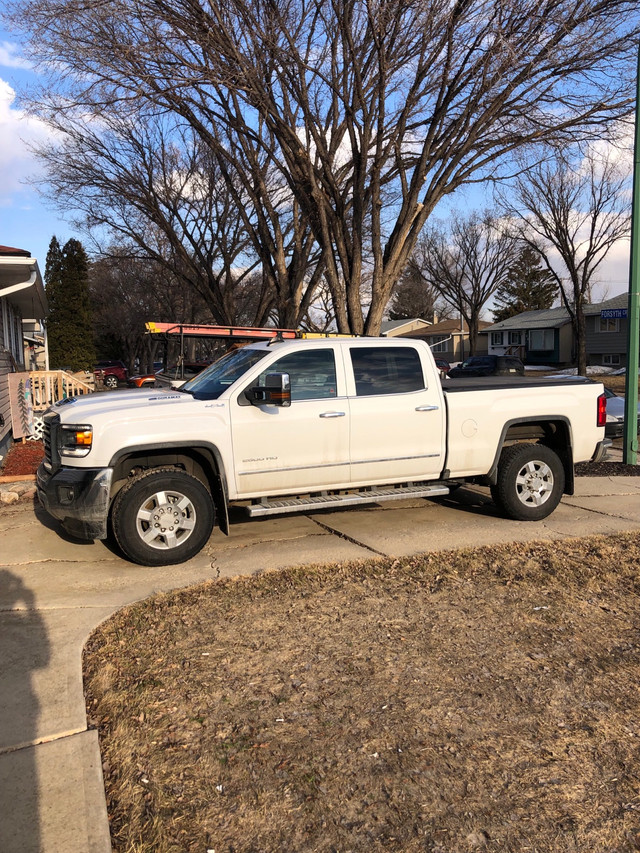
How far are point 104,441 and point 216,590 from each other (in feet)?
4.79

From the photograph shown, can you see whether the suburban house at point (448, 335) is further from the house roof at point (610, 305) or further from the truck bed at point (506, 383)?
the truck bed at point (506, 383)

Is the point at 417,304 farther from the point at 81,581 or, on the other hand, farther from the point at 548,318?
the point at 81,581

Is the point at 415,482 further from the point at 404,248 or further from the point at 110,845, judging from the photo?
the point at 404,248

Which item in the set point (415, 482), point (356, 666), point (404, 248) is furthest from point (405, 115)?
point (356, 666)

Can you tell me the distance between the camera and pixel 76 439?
550 cm

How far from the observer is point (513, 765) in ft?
9.84

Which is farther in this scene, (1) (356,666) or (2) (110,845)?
(1) (356,666)

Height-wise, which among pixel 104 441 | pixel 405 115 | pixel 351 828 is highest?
pixel 405 115

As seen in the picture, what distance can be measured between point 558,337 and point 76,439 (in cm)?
4860

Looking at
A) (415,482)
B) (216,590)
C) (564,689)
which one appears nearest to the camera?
(564,689)

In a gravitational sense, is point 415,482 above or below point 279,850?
above

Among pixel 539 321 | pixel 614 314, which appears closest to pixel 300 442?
pixel 614 314

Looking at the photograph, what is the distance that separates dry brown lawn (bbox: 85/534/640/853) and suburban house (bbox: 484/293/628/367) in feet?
125

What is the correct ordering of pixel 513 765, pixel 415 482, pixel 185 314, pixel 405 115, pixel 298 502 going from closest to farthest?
1. pixel 513 765
2. pixel 298 502
3. pixel 415 482
4. pixel 405 115
5. pixel 185 314
